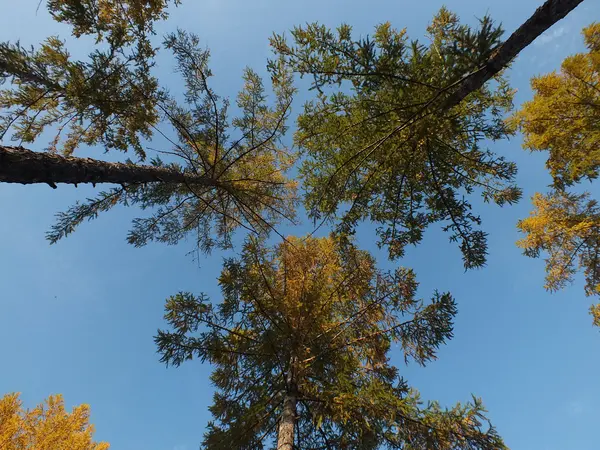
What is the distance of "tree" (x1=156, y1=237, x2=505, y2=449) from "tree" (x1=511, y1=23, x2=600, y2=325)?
15.1 feet

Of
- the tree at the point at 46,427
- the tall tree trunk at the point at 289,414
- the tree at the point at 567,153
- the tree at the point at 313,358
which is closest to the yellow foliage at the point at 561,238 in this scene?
the tree at the point at 567,153

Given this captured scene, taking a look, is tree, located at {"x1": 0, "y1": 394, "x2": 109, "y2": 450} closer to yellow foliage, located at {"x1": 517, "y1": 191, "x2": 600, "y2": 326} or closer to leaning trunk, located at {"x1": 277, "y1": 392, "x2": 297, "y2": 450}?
leaning trunk, located at {"x1": 277, "y1": 392, "x2": 297, "y2": 450}

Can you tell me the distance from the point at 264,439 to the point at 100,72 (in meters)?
7.53

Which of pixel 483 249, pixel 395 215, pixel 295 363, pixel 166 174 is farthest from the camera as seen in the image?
pixel 166 174

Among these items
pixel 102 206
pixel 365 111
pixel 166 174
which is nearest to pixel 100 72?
pixel 166 174

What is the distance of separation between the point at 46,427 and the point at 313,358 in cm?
872

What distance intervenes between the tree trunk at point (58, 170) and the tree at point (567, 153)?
24.5 feet

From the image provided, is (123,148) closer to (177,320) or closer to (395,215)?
(177,320)

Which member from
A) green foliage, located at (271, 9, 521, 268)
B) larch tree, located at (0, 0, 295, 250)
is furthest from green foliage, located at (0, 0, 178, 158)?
green foliage, located at (271, 9, 521, 268)

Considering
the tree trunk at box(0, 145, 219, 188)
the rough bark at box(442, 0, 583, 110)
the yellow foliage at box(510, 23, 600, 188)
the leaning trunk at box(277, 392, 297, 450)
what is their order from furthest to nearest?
the yellow foliage at box(510, 23, 600, 188) → the leaning trunk at box(277, 392, 297, 450) → the tree trunk at box(0, 145, 219, 188) → the rough bark at box(442, 0, 583, 110)

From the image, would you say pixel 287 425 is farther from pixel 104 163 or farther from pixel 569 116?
pixel 569 116

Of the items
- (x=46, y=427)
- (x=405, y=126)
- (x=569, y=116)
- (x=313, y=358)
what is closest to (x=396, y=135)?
(x=405, y=126)

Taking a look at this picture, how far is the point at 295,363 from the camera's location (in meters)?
5.89

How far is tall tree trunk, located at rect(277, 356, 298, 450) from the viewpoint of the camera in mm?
4832
